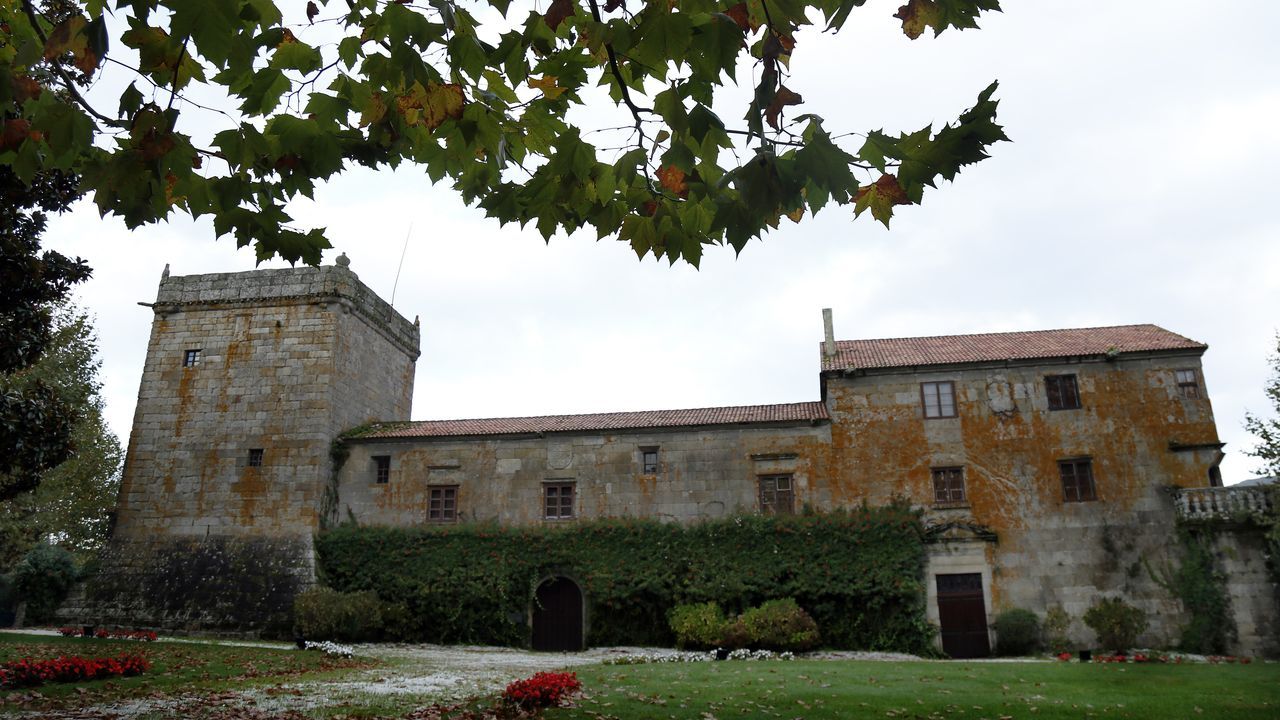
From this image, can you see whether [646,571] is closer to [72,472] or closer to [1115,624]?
[1115,624]

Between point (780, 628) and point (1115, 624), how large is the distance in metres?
7.73

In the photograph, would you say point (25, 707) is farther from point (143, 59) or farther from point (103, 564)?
point (103, 564)

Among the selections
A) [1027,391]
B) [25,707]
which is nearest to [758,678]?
[25,707]

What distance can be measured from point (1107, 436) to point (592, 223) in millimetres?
21495

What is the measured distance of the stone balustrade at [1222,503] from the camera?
19906 millimetres

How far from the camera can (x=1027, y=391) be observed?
888 inches

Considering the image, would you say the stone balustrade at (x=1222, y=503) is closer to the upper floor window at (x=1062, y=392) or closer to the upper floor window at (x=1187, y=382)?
the upper floor window at (x=1187, y=382)

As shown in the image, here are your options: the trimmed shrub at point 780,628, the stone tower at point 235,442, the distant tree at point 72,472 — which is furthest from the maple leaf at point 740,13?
the distant tree at point 72,472

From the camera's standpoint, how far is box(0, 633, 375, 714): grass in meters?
10.1

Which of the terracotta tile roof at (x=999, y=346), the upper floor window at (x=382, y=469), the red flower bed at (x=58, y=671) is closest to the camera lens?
the red flower bed at (x=58, y=671)

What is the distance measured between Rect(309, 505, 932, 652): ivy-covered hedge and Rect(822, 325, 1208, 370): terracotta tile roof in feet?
14.5

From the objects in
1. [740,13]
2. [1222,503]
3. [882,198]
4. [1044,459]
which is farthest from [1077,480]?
[740,13]

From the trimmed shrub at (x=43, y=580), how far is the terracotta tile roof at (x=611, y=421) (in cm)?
847

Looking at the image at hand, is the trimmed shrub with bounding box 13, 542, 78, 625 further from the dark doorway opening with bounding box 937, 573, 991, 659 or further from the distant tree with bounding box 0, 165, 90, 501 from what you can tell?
the dark doorway opening with bounding box 937, 573, 991, 659
